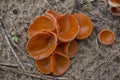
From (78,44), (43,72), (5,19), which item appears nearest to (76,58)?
(78,44)

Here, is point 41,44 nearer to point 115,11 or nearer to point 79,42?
point 79,42

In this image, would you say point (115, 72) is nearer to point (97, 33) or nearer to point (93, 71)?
point (93, 71)

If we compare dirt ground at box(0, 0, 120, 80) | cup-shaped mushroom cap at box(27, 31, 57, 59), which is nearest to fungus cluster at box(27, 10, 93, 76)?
cup-shaped mushroom cap at box(27, 31, 57, 59)

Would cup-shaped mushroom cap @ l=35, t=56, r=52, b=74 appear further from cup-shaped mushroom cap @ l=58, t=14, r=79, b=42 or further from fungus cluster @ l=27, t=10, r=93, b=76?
cup-shaped mushroom cap @ l=58, t=14, r=79, b=42

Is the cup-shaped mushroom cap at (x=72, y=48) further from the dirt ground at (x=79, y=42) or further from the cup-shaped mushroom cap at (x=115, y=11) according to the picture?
the cup-shaped mushroom cap at (x=115, y=11)

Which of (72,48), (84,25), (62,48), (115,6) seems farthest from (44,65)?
(115,6)

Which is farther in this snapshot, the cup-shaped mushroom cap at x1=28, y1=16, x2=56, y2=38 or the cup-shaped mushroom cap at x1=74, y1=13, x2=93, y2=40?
the cup-shaped mushroom cap at x1=74, y1=13, x2=93, y2=40
